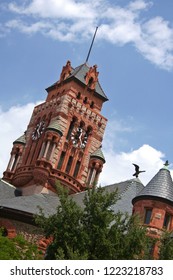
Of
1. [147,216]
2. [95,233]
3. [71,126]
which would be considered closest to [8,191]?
[71,126]

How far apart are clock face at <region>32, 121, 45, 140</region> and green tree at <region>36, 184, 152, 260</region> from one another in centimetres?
3062

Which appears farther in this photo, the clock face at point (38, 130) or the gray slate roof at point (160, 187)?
the clock face at point (38, 130)

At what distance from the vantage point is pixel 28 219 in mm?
33844

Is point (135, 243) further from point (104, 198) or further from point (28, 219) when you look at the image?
point (28, 219)

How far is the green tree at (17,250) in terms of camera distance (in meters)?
25.4

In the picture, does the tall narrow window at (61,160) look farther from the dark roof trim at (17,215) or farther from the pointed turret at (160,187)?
the dark roof trim at (17,215)

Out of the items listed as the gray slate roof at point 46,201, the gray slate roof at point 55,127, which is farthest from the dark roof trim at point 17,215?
the gray slate roof at point 55,127

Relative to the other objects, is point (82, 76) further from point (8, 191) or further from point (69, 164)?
point (8, 191)

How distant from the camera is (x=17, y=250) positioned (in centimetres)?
2692

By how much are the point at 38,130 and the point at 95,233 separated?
33655mm

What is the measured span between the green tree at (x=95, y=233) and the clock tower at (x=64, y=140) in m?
23.1

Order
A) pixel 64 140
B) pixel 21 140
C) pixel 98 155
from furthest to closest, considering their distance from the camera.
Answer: pixel 21 140
pixel 98 155
pixel 64 140

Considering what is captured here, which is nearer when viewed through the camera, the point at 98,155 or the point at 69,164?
A: the point at 69,164

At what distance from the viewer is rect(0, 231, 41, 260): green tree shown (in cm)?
2538
